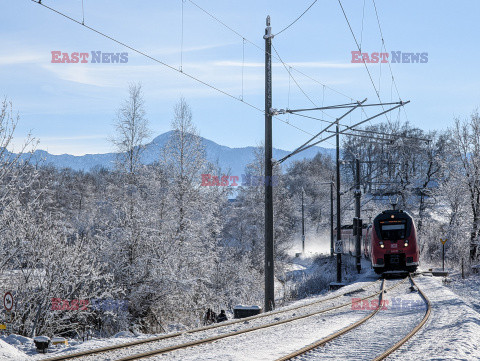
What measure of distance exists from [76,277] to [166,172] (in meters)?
14.6

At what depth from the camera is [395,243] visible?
25.7 meters

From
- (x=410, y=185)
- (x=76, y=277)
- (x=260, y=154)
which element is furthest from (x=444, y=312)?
(x=410, y=185)

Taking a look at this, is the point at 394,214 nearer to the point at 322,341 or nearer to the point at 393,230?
the point at 393,230

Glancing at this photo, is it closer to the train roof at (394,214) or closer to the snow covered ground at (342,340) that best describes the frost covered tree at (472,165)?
the train roof at (394,214)

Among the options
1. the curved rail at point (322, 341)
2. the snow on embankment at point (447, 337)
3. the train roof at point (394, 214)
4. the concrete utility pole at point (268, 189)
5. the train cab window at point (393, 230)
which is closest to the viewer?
the curved rail at point (322, 341)

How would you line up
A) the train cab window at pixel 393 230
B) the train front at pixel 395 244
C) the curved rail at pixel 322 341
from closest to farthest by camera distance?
the curved rail at pixel 322 341 → the train front at pixel 395 244 → the train cab window at pixel 393 230

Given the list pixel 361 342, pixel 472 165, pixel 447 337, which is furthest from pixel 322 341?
pixel 472 165

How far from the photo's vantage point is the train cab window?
2578 centimetres

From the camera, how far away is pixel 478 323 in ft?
39.4

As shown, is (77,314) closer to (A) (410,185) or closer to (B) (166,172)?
(B) (166,172)

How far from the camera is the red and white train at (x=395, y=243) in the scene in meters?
A: 25.6

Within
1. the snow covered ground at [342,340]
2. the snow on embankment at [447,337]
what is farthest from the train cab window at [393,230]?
the snow covered ground at [342,340]

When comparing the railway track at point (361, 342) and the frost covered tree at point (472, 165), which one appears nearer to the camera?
the railway track at point (361, 342)

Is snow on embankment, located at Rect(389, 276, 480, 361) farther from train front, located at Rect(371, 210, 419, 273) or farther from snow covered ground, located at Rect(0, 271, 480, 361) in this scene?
train front, located at Rect(371, 210, 419, 273)
